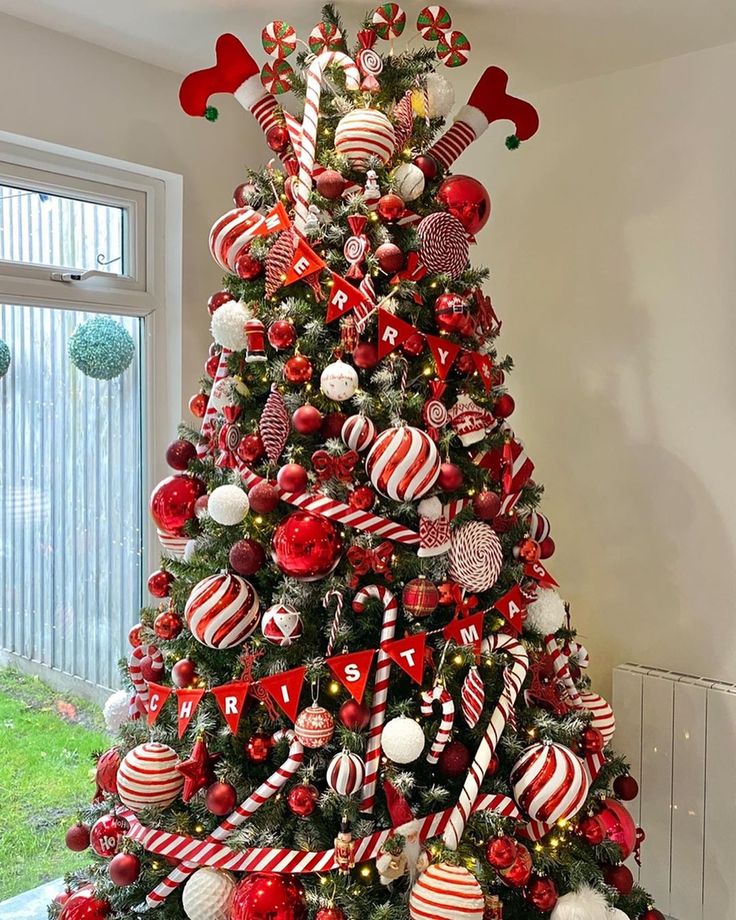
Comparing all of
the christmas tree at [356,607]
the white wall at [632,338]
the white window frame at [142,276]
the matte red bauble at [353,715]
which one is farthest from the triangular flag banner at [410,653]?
the white window frame at [142,276]

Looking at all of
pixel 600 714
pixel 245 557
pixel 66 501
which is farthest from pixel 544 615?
pixel 66 501

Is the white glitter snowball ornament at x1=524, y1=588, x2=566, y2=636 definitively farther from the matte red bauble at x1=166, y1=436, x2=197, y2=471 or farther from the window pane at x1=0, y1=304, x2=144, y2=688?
the window pane at x1=0, y1=304, x2=144, y2=688

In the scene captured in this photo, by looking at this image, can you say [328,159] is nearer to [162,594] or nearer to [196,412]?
[196,412]

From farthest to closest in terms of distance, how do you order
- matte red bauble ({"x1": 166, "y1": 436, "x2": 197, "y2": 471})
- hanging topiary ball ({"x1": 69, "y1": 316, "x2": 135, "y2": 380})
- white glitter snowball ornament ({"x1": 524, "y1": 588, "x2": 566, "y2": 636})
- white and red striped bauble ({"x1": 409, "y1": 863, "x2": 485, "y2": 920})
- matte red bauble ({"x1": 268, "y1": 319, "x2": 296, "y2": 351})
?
hanging topiary ball ({"x1": 69, "y1": 316, "x2": 135, "y2": 380}), matte red bauble ({"x1": 166, "y1": 436, "x2": 197, "y2": 471}), white glitter snowball ornament ({"x1": 524, "y1": 588, "x2": 566, "y2": 636}), matte red bauble ({"x1": 268, "y1": 319, "x2": 296, "y2": 351}), white and red striped bauble ({"x1": 409, "y1": 863, "x2": 485, "y2": 920})

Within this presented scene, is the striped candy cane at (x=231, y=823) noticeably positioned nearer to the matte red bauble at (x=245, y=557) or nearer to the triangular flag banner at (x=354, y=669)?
the triangular flag banner at (x=354, y=669)

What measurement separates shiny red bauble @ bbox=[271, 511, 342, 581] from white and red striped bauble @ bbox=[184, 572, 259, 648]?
0.11 m

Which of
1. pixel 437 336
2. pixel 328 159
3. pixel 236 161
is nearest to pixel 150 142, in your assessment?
pixel 236 161

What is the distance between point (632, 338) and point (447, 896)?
154 centimetres

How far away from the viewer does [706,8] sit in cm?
200

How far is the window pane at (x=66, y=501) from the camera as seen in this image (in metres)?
2.28

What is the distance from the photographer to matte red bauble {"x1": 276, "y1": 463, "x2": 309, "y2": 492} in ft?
5.54

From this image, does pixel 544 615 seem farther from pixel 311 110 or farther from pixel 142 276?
pixel 142 276

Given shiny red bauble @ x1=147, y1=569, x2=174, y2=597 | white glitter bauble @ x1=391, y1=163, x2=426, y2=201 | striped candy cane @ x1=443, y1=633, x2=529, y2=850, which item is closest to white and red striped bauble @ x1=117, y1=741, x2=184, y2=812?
shiny red bauble @ x1=147, y1=569, x2=174, y2=597

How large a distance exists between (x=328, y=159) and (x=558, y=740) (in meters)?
1.32
